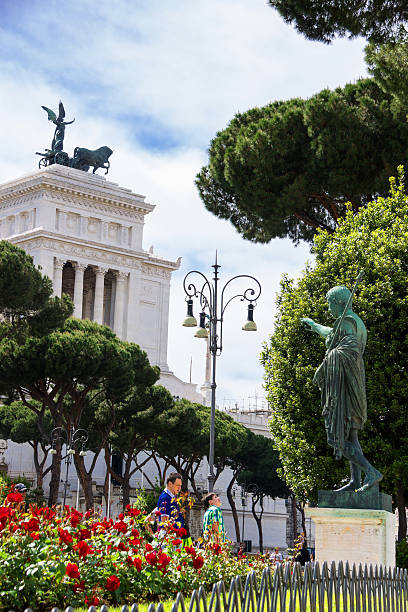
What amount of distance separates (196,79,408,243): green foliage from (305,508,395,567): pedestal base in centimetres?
1278

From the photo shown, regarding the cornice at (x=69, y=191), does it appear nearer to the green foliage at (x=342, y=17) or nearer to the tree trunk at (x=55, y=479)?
the tree trunk at (x=55, y=479)

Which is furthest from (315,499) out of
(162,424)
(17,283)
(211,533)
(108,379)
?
(162,424)

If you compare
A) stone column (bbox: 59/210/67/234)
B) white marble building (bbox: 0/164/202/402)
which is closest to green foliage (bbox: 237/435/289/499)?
white marble building (bbox: 0/164/202/402)

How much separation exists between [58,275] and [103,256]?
4508 mm

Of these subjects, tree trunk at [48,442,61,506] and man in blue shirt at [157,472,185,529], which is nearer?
man in blue shirt at [157,472,185,529]

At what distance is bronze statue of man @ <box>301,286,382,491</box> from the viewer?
11.6 m

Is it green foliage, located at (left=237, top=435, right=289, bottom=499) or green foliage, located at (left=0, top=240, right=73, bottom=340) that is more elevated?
green foliage, located at (left=0, top=240, right=73, bottom=340)

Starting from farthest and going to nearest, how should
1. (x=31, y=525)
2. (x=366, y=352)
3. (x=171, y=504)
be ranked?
(x=366, y=352) → (x=171, y=504) → (x=31, y=525)

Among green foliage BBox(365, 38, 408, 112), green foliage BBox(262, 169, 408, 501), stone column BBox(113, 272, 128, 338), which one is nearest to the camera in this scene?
green foliage BBox(365, 38, 408, 112)

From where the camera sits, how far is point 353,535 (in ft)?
37.1

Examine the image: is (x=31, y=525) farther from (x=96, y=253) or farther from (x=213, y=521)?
(x=96, y=253)

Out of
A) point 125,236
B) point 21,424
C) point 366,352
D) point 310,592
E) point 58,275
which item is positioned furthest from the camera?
point 125,236

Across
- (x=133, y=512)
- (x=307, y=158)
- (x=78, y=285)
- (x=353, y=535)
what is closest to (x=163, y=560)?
(x=133, y=512)

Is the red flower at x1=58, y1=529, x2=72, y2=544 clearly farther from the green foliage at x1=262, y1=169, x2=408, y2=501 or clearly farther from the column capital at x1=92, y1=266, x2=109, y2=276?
the column capital at x1=92, y1=266, x2=109, y2=276
